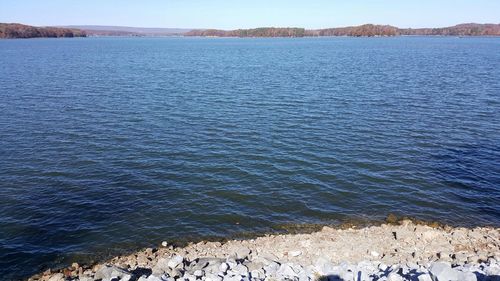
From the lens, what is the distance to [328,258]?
60.5 feet

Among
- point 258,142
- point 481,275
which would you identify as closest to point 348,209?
point 481,275

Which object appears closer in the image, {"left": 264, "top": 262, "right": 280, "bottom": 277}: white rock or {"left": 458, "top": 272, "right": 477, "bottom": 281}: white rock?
{"left": 458, "top": 272, "right": 477, "bottom": 281}: white rock

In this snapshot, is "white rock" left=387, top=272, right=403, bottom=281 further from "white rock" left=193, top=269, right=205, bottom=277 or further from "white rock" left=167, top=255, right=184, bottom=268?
"white rock" left=167, top=255, right=184, bottom=268

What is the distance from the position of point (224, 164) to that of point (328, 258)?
13.8 meters

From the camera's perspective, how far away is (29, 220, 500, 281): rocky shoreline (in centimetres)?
1609

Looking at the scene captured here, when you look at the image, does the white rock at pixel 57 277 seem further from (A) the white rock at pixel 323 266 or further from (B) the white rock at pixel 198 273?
(A) the white rock at pixel 323 266

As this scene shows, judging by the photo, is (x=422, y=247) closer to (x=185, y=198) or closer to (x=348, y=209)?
(x=348, y=209)

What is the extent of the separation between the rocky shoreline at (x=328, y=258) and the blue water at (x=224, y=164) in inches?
74.8

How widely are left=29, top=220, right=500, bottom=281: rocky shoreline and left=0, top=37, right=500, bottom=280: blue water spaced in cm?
190

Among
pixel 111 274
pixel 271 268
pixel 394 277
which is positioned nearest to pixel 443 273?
pixel 394 277

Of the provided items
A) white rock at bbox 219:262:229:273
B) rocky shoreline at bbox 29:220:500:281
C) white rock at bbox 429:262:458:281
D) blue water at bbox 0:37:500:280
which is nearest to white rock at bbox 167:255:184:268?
rocky shoreline at bbox 29:220:500:281

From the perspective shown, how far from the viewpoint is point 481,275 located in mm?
15297

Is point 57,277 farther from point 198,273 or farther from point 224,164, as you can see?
point 224,164

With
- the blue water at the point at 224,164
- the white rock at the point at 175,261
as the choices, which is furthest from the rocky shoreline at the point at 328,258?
the blue water at the point at 224,164
